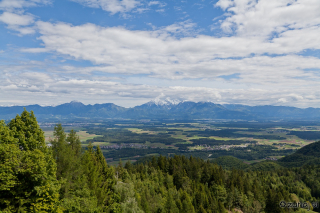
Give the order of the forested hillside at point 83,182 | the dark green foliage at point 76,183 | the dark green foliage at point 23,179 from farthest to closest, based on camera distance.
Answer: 1. the dark green foliage at point 76,183
2. the forested hillside at point 83,182
3. the dark green foliage at point 23,179

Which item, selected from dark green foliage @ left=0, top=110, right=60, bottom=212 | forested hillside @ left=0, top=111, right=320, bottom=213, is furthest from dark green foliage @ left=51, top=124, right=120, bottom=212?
dark green foliage @ left=0, top=110, right=60, bottom=212

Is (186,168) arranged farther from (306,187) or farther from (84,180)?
(306,187)

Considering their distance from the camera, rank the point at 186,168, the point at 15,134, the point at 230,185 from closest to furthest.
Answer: the point at 15,134
the point at 230,185
the point at 186,168

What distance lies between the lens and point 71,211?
105 ft

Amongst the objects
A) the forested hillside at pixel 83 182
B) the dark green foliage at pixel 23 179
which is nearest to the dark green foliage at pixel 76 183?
the forested hillside at pixel 83 182

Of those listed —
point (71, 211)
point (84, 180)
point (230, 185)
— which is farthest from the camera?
point (230, 185)

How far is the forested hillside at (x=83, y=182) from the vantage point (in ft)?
82.7

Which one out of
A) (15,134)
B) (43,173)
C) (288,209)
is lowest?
(288,209)

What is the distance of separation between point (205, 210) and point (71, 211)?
4752 centimetres

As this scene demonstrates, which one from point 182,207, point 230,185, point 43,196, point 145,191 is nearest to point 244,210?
point 230,185

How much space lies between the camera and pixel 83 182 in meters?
38.9

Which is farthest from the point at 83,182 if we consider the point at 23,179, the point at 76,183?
the point at 23,179

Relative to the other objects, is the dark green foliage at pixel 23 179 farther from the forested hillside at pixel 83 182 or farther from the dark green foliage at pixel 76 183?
the dark green foliage at pixel 76 183

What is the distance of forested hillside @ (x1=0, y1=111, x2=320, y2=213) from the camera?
25.2m
